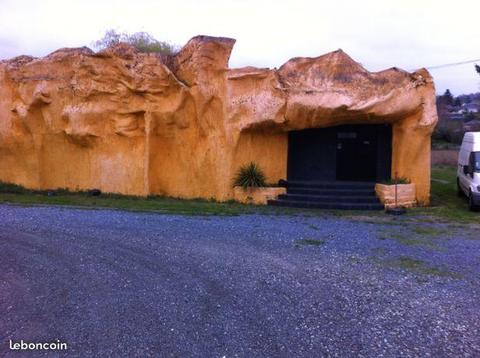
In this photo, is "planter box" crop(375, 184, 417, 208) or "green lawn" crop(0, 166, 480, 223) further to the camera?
"planter box" crop(375, 184, 417, 208)

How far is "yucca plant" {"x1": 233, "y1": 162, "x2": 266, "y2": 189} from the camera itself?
15.3 meters

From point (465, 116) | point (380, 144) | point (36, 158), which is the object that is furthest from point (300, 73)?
point (465, 116)

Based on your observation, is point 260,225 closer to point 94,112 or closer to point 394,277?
point 394,277

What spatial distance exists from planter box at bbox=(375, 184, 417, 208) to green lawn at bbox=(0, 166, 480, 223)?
500mm

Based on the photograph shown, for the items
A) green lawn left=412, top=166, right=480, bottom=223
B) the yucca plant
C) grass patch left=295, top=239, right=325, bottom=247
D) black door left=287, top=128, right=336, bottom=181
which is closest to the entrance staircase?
the yucca plant

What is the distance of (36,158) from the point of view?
58.8 ft

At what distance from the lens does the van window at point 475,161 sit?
14.7 meters

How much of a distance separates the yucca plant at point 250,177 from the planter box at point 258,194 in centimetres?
18

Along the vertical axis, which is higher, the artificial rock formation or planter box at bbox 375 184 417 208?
the artificial rock formation

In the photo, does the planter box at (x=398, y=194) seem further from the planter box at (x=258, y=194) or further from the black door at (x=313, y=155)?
the planter box at (x=258, y=194)

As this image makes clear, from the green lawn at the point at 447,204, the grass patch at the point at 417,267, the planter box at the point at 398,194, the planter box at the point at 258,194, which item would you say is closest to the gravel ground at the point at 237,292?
the grass patch at the point at 417,267

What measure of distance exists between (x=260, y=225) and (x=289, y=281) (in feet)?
14.9

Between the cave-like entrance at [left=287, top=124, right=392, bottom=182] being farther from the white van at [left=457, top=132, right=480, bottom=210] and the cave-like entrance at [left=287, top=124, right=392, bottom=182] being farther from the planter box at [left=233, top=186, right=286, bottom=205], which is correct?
the white van at [left=457, top=132, right=480, bottom=210]

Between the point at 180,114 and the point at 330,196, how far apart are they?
6.22 meters
